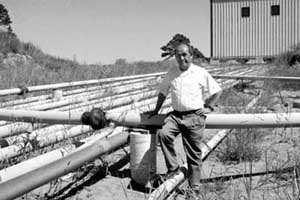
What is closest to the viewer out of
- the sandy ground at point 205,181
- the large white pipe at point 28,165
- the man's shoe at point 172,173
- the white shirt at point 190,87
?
the large white pipe at point 28,165

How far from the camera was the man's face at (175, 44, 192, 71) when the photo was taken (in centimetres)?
427

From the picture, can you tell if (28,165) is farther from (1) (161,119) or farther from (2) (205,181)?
(2) (205,181)

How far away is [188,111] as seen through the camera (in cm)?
427

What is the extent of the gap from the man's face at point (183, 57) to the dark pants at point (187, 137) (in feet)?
1.43

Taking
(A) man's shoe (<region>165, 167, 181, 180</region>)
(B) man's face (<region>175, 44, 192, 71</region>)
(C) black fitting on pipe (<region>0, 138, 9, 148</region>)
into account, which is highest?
(B) man's face (<region>175, 44, 192, 71</region>)

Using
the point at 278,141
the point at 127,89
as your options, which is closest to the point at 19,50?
the point at 127,89

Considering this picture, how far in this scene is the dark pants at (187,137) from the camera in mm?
4176

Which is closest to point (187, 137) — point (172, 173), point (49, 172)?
point (172, 173)

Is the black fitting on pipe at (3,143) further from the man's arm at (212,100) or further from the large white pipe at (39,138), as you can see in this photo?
the man's arm at (212,100)

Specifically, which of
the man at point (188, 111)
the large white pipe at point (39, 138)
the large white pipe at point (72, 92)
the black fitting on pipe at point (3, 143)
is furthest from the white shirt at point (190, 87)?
the large white pipe at point (72, 92)

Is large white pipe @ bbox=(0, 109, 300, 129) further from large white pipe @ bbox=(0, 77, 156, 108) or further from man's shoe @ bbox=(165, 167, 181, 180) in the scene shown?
large white pipe @ bbox=(0, 77, 156, 108)

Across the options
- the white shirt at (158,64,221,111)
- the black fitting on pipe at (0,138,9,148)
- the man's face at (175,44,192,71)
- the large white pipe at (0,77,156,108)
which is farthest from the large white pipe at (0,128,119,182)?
the large white pipe at (0,77,156,108)

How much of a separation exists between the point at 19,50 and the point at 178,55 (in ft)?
52.9

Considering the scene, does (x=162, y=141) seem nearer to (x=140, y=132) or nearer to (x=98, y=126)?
(x=140, y=132)
